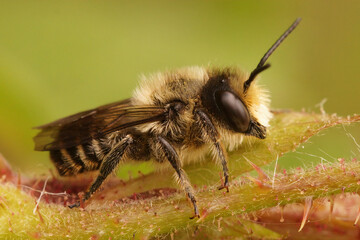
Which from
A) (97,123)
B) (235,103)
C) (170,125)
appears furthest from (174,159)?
(97,123)

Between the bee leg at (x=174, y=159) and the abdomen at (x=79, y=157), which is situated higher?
the abdomen at (x=79, y=157)

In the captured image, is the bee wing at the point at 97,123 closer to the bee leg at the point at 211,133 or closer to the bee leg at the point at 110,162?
the bee leg at the point at 110,162

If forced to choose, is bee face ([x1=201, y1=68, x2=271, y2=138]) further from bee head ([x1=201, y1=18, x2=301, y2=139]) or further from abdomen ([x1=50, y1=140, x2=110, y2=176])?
abdomen ([x1=50, y1=140, x2=110, y2=176])

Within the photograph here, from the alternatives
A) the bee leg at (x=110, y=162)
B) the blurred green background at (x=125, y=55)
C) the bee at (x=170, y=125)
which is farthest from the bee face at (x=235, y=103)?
the blurred green background at (x=125, y=55)

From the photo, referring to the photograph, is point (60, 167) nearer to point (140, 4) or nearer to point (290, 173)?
point (290, 173)

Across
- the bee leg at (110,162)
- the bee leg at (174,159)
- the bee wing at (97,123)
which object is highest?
the bee wing at (97,123)

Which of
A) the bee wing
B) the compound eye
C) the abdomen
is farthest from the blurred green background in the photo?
the compound eye
